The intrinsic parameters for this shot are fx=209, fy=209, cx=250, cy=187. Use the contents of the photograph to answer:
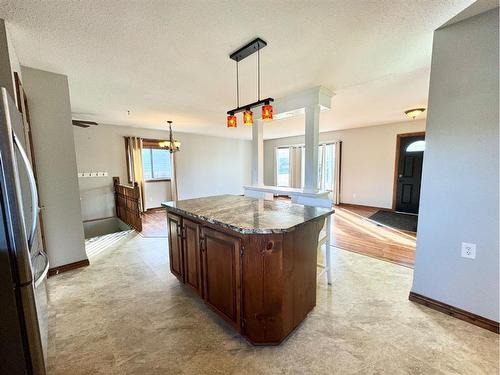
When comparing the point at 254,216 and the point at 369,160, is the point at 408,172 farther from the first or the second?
the point at 254,216

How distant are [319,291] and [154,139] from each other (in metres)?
5.79

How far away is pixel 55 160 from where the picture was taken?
2.50 m

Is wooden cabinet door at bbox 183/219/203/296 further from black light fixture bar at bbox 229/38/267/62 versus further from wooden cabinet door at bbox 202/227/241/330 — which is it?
black light fixture bar at bbox 229/38/267/62

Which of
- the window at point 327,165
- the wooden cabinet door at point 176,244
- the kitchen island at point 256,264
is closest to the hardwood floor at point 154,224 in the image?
the wooden cabinet door at point 176,244

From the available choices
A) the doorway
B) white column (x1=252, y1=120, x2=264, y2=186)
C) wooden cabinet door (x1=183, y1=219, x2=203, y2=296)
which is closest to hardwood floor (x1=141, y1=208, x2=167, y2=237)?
white column (x1=252, y1=120, x2=264, y2=186)

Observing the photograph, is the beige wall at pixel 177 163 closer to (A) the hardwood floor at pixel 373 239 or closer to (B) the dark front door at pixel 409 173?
(A) the hardwood floor at pixel 373 239

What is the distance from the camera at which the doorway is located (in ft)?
17.3

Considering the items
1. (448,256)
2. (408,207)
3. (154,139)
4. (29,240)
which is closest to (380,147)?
(408,207)

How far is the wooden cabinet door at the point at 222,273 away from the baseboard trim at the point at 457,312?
174cm

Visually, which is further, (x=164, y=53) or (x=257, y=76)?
(x=257, y=76)

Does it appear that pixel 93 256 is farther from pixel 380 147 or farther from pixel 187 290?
pixel 380 147

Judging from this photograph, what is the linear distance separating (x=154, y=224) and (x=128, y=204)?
28.3 inches

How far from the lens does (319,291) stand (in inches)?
87.0

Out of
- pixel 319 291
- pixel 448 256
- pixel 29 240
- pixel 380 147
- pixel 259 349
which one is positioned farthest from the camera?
pixel 380 147
